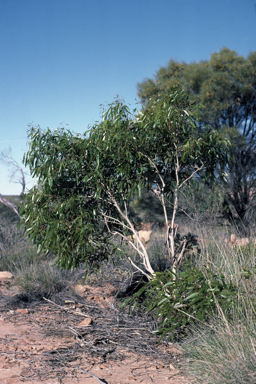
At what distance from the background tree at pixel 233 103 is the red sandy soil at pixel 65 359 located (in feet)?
32.4

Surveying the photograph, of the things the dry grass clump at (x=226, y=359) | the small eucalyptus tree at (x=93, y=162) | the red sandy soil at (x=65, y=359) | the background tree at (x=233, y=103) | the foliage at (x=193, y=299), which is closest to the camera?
the dry grass clump at (x=226, y=359)

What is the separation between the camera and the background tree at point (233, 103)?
13828mm

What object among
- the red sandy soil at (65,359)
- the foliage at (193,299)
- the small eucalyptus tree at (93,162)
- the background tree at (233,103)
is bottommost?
the red sandy soil at (65,359)

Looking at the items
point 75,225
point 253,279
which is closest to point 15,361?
point 75,225

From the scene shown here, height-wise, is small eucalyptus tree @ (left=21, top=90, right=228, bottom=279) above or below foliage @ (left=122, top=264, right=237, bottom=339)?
above

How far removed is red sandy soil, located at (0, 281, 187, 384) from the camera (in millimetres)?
3326

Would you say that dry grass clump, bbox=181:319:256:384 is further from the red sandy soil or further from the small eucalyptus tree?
the small eucalyptus tree

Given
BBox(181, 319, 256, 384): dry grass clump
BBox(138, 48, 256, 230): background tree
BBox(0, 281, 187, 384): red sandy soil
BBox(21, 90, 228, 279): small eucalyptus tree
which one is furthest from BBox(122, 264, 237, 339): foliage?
BBox(138, 48, 256, 230): background tree

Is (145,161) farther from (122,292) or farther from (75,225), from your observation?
(122,292)

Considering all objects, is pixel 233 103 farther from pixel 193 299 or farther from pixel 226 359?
pixel 226 359

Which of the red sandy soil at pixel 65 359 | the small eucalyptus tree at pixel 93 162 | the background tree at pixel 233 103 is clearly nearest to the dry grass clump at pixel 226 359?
the red sandy soil at pixel 65 359

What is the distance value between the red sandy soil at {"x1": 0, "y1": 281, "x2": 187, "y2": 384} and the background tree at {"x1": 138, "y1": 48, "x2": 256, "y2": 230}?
32.4 ft

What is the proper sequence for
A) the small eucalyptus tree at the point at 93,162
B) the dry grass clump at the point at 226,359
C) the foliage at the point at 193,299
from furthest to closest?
the small eucalyptus tree at the point at 93,162, the foliage at the point at 193,299, the dry grass clump at the point at 226,359

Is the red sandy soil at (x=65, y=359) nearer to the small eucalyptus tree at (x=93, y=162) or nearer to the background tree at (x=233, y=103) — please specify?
the small eucalyptus tree at (x=93, y=162)
